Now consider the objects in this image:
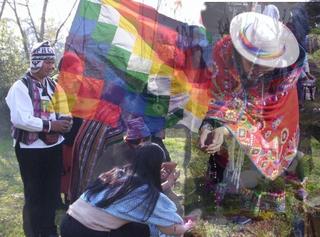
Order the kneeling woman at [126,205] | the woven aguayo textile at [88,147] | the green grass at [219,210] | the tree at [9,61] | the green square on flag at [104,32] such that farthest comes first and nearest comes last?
1. the tree at [9,61]
2. the woven aguayo textile at [88,147]
3. the green square on flag at [104,32]
4. the green grass at [219,210]
5. the kneeling woman at [126,205]

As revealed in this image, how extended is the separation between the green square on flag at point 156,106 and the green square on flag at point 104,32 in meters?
0.42

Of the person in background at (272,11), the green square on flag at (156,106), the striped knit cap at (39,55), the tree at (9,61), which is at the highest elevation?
the person in background at (272,11)

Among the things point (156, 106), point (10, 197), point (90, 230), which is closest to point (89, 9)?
point (156, 106)

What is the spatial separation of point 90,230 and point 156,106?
917 millimetres

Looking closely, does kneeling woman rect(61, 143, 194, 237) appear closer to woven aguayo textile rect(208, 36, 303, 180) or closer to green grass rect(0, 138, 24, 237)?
woven aguayo textile rect(208, 36, 303, 180)

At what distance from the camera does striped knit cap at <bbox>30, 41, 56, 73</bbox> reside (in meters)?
2.94

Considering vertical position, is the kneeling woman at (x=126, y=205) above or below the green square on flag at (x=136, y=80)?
below

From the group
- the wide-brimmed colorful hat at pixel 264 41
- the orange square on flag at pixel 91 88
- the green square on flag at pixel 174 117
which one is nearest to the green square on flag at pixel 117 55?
the orange square on flag at pixel 91 88

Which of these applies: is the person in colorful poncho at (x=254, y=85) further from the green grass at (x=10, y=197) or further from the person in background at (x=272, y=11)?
the green grass at (x=10, y=197)

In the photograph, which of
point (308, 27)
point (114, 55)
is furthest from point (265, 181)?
point (114, 55)

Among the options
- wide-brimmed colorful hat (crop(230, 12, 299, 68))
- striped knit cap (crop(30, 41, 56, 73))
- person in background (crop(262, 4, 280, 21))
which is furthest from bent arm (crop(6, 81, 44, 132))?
person in background (crop(262, 4, 280, 21))

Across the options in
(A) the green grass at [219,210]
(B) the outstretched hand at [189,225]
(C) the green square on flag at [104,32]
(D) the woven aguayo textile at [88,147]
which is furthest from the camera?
(D) the woven aguayo textile at [88,147]

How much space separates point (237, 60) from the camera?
114 inches

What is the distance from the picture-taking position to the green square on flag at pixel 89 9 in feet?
9.61
